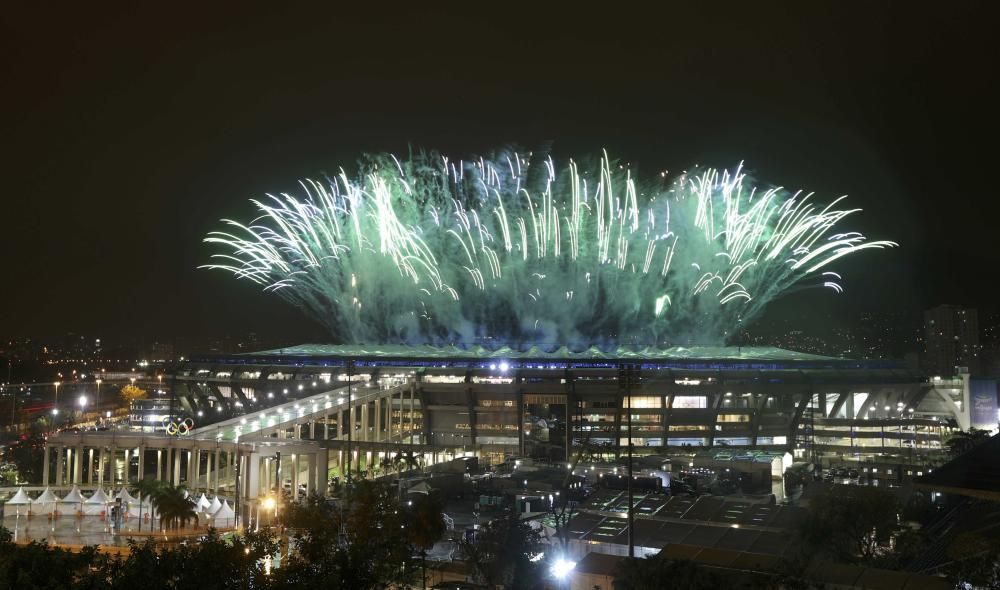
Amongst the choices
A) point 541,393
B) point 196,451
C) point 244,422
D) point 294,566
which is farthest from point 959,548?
point 541,393

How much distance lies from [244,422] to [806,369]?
4697 centimetres

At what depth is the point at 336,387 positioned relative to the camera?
69500 millimetres

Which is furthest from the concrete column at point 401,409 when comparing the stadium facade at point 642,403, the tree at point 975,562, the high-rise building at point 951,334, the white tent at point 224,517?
the high-rise building at point 951,334

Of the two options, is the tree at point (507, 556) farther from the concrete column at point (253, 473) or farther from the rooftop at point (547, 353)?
the rooftop at point (547, 353)

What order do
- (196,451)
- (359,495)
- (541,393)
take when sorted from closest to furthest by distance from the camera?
(359,495), (196,451), (541,393)

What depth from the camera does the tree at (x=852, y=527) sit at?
21.3 metres

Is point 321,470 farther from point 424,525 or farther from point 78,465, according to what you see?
point 424,525

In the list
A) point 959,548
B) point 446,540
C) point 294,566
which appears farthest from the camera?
point 446,540

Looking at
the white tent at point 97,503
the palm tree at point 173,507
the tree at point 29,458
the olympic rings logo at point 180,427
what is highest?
the olympic rings logo at point 180,427

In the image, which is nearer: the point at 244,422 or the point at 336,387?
the point at 244,422

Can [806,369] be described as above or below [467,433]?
above

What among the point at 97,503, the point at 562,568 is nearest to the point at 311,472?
the point at 97,503

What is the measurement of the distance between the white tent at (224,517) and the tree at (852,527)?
22.1 metres

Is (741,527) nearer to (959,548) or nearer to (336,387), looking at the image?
(959,548)
